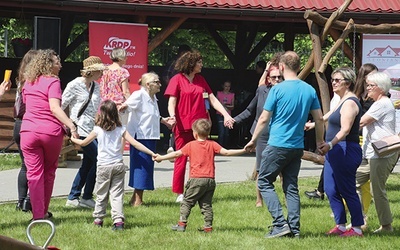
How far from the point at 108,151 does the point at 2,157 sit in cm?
767

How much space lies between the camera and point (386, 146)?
7902 millimetres

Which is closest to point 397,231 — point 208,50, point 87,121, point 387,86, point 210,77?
point 387,86

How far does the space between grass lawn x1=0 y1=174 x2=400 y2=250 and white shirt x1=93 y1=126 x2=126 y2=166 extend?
664 millimetres

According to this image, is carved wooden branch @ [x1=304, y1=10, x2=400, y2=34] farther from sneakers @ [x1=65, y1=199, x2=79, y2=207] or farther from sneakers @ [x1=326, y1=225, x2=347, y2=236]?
sneakers @ [x1=65, y1=199, x2=79, y2=207]

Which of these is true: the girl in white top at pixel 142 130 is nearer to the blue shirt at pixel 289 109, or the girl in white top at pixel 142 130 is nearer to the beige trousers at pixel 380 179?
the blue shirt at pixel 289 109

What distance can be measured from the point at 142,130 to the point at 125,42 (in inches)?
264

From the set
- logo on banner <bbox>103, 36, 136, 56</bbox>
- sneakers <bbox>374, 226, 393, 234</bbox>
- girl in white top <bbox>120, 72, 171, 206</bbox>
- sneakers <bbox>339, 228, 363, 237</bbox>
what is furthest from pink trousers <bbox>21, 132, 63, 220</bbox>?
logo on banner <bbox>103, 36, 136, 56</bbox>

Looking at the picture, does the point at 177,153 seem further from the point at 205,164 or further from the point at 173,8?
the point at 173,8

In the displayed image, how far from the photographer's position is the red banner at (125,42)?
16.1 meters

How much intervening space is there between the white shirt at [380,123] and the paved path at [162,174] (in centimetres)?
418

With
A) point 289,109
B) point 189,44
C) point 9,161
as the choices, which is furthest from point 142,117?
point 189,44

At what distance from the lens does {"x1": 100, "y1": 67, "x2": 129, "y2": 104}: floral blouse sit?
10.9 metres

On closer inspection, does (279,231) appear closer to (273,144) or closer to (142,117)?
(273,144)

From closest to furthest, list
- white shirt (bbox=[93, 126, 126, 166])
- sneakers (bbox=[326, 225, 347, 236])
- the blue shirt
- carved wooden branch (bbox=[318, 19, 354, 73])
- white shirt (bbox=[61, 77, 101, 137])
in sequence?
the blue shirt
sneakers (bbox=[326, 225, 347, 236])
white shirt (bbox=[93, 126, 126, 166])
white shirt (bbox=[61, 77, 101, 137])
carved wooden branch (bbox=[318, 19, 354, 73])
